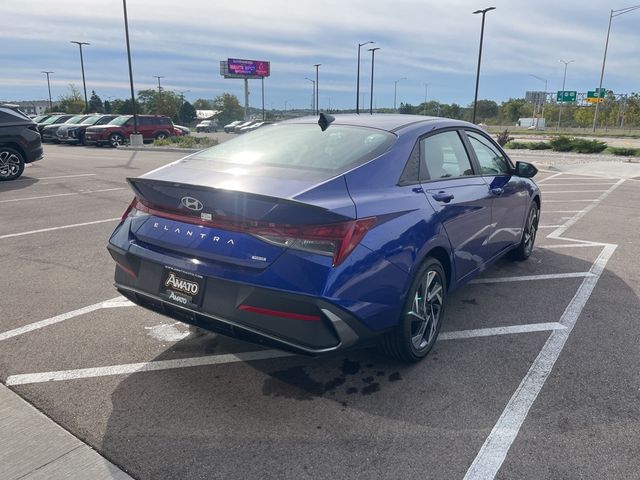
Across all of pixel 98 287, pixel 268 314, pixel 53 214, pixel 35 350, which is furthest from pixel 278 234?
pixel 53 214

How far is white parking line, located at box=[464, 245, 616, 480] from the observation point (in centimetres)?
257

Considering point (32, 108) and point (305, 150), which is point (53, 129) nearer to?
point (305, 150)

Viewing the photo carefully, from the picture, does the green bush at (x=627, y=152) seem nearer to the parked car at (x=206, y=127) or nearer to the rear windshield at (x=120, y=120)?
the rear windshield at (x=120, y=120)

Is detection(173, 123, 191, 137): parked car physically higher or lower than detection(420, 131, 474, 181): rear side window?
lower

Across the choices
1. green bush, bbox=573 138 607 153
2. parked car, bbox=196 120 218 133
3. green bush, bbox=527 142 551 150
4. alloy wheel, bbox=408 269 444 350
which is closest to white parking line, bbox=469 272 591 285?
alloy wheel, bbox=408 269 444 350

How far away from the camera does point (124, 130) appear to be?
2705cm

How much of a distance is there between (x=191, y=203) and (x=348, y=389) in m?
1.49

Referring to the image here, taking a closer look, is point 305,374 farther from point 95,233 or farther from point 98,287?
point 95,233

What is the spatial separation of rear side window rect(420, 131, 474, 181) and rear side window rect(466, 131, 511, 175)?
0.99 feet

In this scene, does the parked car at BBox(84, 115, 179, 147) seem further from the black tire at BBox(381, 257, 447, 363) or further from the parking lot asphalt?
the black tire at BBox(381, 257, 447, 363)

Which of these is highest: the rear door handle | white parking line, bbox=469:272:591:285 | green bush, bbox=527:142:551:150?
the rear door handle

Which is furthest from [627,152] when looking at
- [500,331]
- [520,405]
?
[520,405]

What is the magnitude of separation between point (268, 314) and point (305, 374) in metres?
0.85

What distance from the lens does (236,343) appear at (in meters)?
3.85
